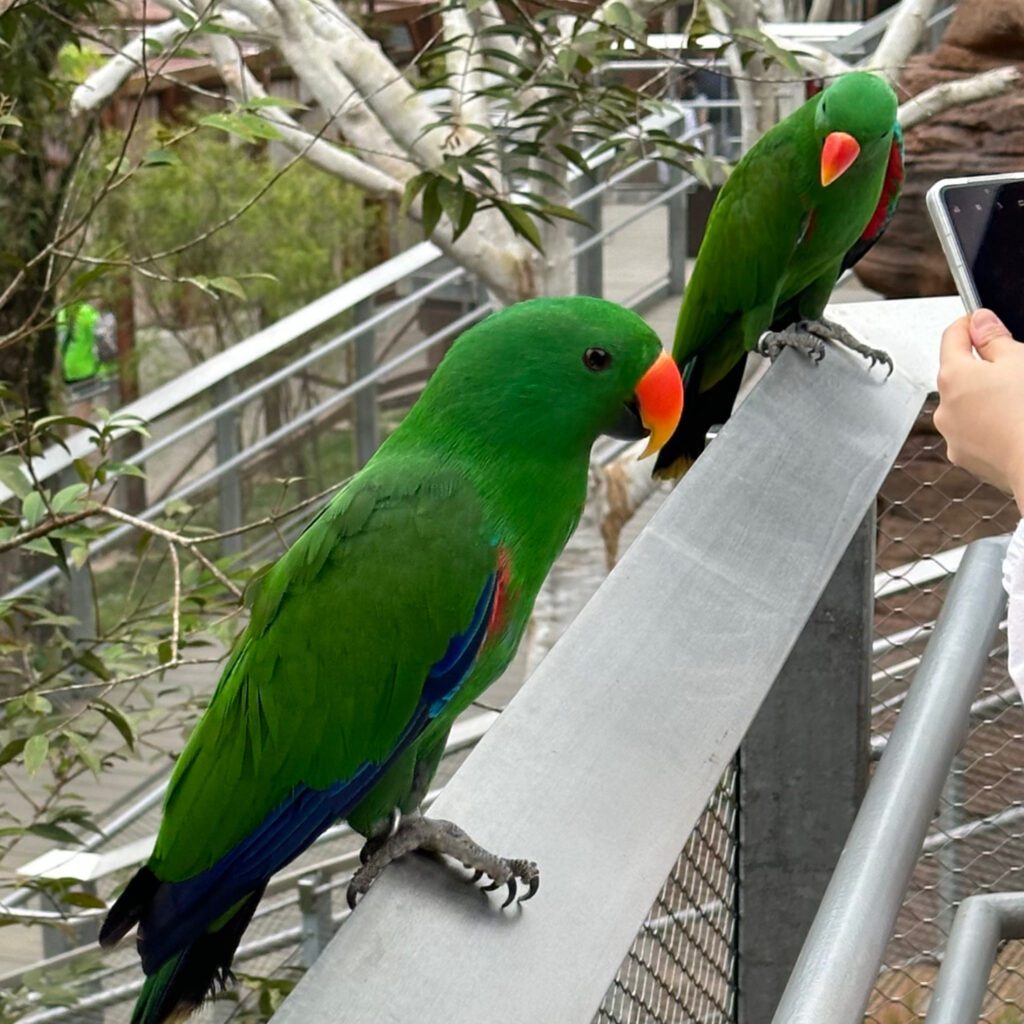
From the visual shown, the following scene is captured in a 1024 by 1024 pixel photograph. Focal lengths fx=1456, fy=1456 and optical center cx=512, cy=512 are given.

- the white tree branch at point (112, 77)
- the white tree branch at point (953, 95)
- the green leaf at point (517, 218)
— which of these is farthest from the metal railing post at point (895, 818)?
the white tree branch at point (112, 77)

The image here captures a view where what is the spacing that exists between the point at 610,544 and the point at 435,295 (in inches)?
92.0

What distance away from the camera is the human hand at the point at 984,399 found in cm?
88

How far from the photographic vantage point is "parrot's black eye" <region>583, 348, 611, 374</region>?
1.07 meters

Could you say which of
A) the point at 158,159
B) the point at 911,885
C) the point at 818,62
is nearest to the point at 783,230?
the point at 158,159

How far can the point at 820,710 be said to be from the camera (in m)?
0.99

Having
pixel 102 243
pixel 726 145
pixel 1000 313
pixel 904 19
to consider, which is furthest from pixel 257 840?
pixel 726 145

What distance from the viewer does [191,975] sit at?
1.03m

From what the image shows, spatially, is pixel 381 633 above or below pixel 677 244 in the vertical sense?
above

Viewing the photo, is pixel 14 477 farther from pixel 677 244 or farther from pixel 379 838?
pixel 677 244

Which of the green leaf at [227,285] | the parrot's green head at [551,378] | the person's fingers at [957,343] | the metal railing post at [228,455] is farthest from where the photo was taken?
the metal railing post at [228,455]

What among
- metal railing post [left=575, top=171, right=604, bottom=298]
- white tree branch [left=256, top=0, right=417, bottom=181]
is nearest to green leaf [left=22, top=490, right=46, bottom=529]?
white tree branch [left=256, top=0, right=417, bottom=181]

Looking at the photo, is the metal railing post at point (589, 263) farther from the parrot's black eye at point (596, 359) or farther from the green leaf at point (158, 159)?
the parrot's black eye at point (596, 359)

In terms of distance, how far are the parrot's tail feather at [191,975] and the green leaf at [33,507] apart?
2.96ft

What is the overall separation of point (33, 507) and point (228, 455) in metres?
2.64
